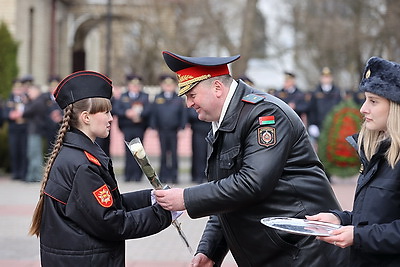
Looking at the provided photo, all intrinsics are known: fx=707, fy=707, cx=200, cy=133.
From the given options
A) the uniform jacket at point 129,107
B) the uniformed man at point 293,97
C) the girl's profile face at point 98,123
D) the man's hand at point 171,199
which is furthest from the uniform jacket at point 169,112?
the man's hand at point 171,199

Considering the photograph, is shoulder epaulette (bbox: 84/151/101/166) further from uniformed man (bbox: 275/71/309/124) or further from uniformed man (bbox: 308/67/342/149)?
uniformed man (bbox: 308/67/342/149)

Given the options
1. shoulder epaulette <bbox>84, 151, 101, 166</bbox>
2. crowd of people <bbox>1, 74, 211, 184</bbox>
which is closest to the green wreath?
crowd of people <bbox>1, 74, 211, 184</bbox>

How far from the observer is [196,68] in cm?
357

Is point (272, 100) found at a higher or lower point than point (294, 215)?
higher

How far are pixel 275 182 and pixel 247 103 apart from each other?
17.3 inches

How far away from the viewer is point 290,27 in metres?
36.8

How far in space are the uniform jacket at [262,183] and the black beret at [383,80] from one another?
0.43 metres

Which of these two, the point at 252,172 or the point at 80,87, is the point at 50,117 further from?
the point at 252,172

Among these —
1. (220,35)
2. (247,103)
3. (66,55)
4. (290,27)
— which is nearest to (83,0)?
(66,55)

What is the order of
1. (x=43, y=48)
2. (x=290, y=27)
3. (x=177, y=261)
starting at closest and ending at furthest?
(x=177, y=261), (x=43, y=48), (x=290, y=27)

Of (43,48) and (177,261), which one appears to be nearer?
(177,261)

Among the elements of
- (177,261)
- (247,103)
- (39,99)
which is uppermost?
(247,103)

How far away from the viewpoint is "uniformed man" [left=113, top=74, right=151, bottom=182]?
1449cm

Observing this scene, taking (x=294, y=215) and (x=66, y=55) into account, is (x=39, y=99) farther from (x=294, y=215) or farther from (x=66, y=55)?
(x=66, y=55)
